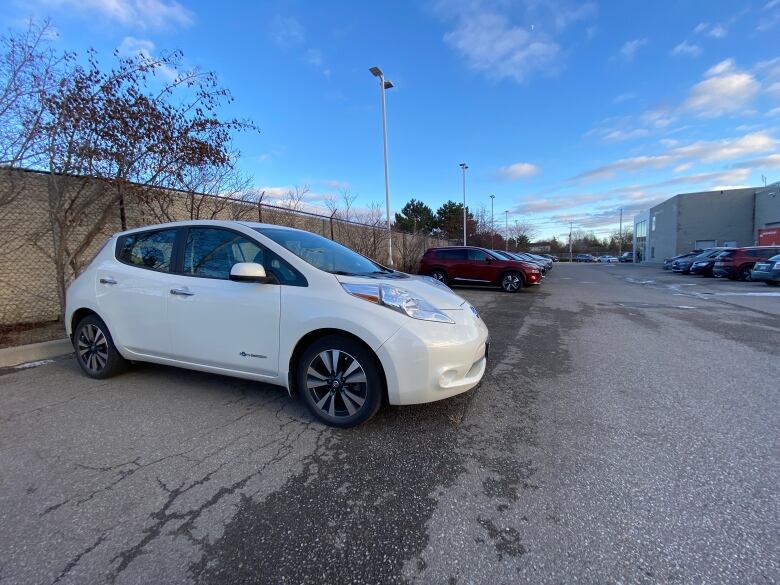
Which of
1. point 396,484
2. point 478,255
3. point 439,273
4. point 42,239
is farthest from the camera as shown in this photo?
point 439,273

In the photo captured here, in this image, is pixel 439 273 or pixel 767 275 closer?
pixel 439 273

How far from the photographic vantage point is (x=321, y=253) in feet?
12.1

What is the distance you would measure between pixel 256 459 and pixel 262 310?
44.0 inches

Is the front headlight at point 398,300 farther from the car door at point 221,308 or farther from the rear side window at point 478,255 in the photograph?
the rear side window at point 478,255

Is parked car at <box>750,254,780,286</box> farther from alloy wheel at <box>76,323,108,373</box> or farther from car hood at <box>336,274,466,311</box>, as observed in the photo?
alloy wheel at <box>76,323,108,373</box>

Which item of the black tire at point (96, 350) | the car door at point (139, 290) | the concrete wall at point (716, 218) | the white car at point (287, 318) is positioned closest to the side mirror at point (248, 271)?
the white car at point (287, 318)

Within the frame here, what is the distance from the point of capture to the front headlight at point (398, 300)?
9.77 feet

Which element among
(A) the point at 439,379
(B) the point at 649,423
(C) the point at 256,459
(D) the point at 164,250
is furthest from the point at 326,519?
(D) the point at 164,250

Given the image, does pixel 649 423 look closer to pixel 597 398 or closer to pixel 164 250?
pixel 597 398

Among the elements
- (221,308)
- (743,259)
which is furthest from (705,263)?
(221,308)

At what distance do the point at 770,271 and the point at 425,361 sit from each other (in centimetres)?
1965

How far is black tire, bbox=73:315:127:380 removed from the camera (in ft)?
13.6

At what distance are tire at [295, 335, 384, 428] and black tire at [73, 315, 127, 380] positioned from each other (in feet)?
7.69

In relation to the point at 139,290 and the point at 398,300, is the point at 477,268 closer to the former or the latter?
the point at 398,300
